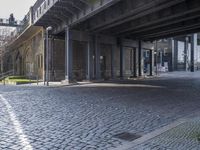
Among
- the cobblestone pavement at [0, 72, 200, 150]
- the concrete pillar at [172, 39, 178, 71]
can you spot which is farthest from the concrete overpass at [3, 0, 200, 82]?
the concrete pillar at [172, 39, 178, 71]

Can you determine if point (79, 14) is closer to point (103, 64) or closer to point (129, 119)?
point (103, 64)

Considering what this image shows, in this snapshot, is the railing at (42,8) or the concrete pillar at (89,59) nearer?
the railing at (42,8)

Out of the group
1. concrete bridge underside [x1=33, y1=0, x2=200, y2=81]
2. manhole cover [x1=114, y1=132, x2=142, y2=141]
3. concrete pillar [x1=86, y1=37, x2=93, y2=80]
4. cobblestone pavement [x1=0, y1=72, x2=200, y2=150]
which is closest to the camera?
cobblestone pavement [x1=0, y1=72, x2=200, y2=150]

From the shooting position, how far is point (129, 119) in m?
9.09

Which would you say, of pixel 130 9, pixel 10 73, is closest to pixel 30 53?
pixel 10 73

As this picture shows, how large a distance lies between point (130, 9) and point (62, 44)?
583 inches

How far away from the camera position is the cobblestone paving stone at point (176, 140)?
19.3ft

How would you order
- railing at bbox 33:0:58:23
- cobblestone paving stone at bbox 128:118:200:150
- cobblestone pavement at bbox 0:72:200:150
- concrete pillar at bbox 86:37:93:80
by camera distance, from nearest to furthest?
cobblestone paving stone at bbox 128:118:200:150 < cobblestone pavement at bbox 0:72:200:150 < railing at bbox 33:0:58:23 < concrete pillar at bbox 86:37:93:80

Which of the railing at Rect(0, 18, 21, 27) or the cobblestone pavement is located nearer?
the cobblestone pavement

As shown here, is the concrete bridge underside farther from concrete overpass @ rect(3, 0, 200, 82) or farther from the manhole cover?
the manhole cover

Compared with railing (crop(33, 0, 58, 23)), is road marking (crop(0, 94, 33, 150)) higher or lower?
lower

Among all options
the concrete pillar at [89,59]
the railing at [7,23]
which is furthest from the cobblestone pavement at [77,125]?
the railing at [7,23]

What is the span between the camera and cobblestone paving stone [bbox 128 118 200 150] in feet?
19.3

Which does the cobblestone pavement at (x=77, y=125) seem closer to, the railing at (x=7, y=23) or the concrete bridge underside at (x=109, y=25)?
the concrete bridge underside at (x=109, y=25)
